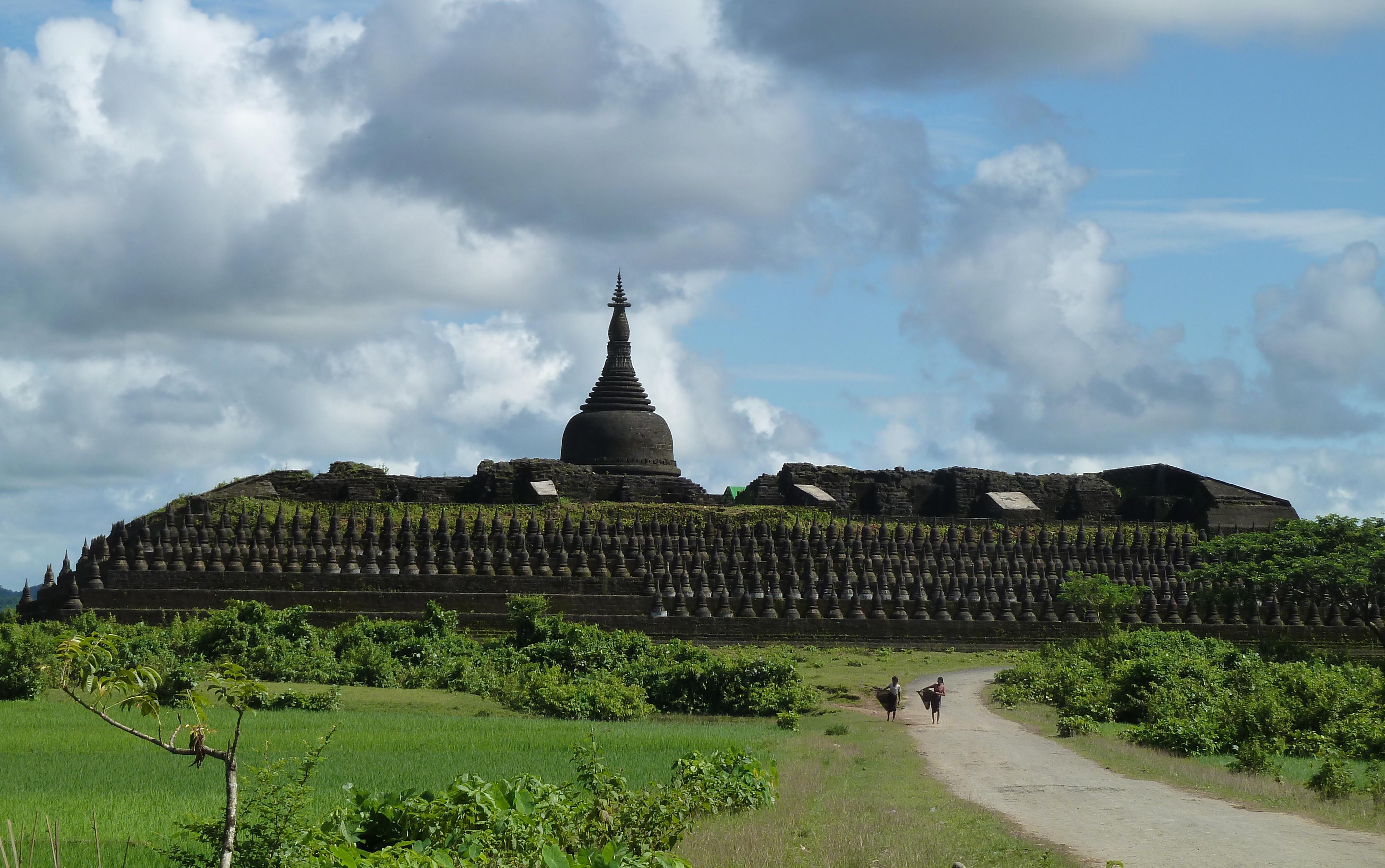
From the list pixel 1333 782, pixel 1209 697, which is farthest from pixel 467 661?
pixel 1333 782

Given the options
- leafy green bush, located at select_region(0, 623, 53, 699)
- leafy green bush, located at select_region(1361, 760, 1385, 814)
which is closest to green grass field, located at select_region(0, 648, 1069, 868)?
leafy green bush, located at select_region(0, 623, 53, 699)

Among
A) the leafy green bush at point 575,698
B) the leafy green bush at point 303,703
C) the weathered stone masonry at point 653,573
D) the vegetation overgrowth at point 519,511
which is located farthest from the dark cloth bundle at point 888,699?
the vegetation overgrowth at point 519,511

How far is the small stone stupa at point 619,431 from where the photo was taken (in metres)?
41.3

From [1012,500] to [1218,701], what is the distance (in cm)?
1969

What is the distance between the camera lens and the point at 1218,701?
19.5 meters

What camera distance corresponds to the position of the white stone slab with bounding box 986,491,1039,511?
38.6 meters

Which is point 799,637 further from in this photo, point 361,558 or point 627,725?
point 627,725

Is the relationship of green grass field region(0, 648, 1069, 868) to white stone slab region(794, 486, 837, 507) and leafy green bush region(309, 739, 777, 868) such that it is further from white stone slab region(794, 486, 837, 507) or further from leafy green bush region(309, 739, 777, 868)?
white stone slab region(794, 486, 837, 507)

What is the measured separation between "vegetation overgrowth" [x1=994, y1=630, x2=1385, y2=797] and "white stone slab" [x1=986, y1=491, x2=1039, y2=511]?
40.3 feet

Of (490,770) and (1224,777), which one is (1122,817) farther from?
(490,770)

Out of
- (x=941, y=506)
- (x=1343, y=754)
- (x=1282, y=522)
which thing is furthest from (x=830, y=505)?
(x=1343, y=754)

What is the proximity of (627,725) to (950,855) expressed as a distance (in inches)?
388

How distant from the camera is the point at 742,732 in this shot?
60.9ft

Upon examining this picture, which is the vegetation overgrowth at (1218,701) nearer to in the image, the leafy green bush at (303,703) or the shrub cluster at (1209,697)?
the shrub cluster at (1209,697)
